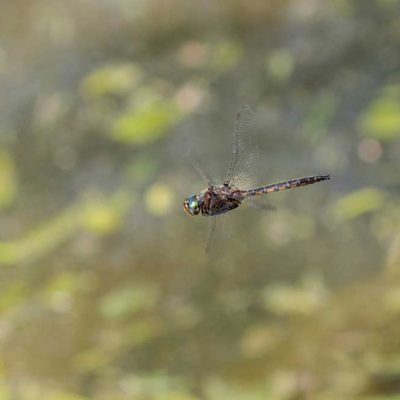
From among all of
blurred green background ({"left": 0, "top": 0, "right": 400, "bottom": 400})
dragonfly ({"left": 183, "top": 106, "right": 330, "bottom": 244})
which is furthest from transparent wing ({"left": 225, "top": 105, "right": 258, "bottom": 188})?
blurred green background ({"left": 0, "top": 0, "right": 400, "bottom": 400})

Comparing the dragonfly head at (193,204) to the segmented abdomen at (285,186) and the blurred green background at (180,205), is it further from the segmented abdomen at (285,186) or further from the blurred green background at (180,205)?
the blurred green background at (180,205)

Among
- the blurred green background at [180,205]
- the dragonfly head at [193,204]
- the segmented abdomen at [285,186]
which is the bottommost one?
the dragonfly head at [193,204]

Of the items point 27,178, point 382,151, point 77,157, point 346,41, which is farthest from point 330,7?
point 27,178

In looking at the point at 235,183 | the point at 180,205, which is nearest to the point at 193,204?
the point at 235,183

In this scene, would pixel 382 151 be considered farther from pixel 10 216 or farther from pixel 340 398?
pixel 10 216

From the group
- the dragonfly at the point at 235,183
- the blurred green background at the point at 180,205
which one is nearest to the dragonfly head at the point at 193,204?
the dragonfly at the point at 235,183

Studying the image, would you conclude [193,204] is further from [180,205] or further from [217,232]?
[180,205]
